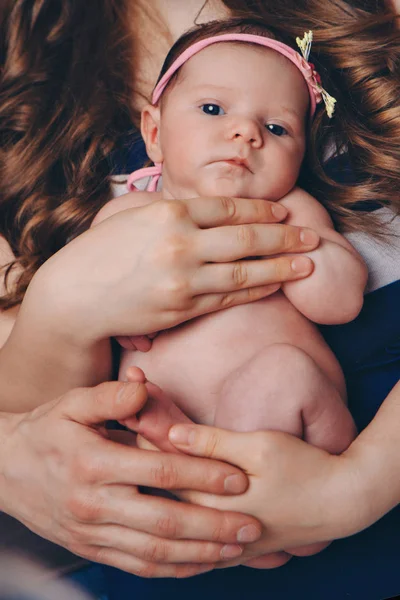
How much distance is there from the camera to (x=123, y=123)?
72 cm

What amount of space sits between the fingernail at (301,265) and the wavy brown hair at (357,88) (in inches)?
4.9

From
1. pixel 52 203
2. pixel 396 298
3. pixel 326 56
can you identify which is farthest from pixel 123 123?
pixel 396 298

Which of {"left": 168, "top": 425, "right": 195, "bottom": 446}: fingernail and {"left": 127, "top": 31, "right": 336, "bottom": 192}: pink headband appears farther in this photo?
{"left": 127, "top": 31, "right": 336, "bottom": 192}: pink headband

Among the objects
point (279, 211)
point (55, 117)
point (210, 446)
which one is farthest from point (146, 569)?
point (55, 117)

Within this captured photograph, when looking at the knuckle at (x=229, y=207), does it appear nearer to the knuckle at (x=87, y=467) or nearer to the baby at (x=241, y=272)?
the baby at (x=241, y=272)

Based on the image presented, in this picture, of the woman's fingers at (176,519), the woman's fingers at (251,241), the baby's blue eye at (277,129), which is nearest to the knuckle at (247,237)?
the woman's fingers at (251,241)

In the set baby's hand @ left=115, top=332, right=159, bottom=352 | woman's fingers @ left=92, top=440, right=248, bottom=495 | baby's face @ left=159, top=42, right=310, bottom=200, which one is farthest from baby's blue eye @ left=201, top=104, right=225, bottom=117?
woman's fingers @ left=92, top=440, right=248, bottom=495

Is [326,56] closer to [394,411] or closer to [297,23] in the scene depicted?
[297,23]

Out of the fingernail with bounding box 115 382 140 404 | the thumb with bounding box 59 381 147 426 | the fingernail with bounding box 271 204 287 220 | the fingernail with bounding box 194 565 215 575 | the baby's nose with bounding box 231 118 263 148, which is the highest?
the baby's nose with bounding box 231 118 263 148

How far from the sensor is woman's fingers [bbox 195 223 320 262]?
1.82 ft

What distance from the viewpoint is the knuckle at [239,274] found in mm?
561

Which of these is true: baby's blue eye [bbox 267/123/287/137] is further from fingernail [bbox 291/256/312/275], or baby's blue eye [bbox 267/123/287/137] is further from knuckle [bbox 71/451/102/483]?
knuckle [bbox 71/451/102/483]

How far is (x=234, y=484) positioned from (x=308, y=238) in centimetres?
22

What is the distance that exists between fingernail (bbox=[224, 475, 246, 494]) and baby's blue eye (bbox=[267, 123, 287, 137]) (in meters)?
0.32
